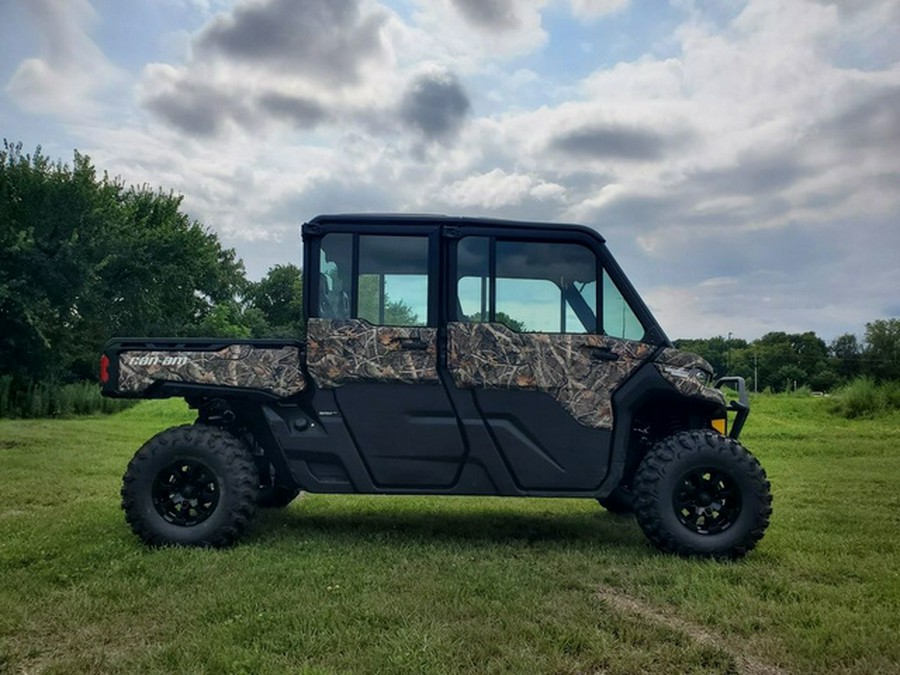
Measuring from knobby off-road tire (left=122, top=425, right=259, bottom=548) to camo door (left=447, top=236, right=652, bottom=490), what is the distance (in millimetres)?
1736

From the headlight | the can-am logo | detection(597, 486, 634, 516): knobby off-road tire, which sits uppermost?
the can-am logo

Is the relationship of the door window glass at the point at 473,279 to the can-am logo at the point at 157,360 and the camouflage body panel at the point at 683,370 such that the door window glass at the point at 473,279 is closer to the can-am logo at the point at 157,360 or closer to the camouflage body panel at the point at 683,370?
the camouflage body panel at the point at 683,370

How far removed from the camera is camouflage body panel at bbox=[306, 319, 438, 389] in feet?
17.3

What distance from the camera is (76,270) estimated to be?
25.9 meters

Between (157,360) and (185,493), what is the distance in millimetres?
990

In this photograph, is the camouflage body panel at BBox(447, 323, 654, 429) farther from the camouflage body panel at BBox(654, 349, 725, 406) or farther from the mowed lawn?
the mowed lawn

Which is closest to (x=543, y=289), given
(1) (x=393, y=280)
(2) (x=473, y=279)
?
(2) (x=473, y=279)

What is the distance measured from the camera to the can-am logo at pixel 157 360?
545 centimetres

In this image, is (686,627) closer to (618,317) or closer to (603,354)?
(603,354)

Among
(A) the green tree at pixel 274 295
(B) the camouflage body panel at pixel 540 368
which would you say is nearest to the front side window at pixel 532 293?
(B) the camouflage body panel at pixel 540 368

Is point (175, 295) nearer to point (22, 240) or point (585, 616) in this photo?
point (22, 240)

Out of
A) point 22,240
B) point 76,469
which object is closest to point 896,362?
point 76,469

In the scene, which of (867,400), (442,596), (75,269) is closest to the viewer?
(442,596)

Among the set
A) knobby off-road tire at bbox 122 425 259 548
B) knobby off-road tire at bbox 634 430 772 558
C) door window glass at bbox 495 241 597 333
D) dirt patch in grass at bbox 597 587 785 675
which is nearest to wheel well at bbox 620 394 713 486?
knobby off-road tire at bbox 634 430 772 558
